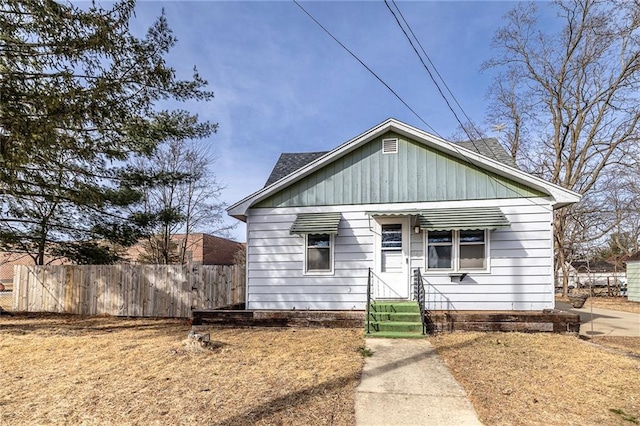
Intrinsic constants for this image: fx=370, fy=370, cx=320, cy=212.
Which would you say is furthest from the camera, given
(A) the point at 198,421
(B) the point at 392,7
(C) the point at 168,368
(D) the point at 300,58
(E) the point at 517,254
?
(D) the point at 300,58

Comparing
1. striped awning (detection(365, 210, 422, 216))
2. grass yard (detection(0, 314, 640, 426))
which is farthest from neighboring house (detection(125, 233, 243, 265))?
grass yard (detection(0, 314, 640, 426))

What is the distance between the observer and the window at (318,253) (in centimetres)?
968

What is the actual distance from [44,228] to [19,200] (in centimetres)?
202

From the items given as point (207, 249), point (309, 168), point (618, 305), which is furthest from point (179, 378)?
point (207, 249)

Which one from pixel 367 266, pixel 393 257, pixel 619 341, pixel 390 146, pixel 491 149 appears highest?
pixel 491 149

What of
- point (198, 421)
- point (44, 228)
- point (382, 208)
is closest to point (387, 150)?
point (382, 208)

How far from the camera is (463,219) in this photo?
28.9 feet

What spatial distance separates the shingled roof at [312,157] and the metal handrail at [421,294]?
12.7 ft

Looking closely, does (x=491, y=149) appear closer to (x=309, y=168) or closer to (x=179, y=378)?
(x=309, y=168)

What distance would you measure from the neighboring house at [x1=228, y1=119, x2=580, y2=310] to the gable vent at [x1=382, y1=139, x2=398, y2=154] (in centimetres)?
3

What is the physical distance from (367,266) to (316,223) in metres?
1.70

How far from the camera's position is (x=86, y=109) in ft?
22.6

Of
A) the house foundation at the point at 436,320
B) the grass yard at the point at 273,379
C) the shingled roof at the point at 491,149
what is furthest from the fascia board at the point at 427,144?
the grass yard at the point at 273,379

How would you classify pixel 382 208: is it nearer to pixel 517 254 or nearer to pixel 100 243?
pixel 517 254
